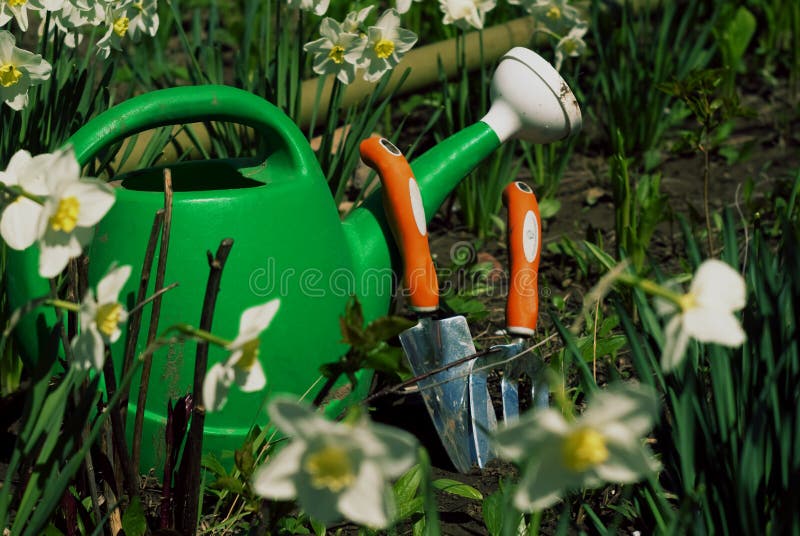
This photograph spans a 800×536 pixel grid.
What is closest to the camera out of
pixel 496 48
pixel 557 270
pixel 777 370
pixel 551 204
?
pixel 777 370

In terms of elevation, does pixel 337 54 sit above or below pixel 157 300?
above

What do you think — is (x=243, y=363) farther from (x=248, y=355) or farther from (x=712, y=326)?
(x=712, y=326)

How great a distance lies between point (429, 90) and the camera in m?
2.72

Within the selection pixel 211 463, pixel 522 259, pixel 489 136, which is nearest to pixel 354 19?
pixel 489 136

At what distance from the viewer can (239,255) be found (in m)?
1.24

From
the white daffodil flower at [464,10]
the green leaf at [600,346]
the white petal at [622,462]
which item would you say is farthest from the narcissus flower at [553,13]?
the white petal at [622,462]

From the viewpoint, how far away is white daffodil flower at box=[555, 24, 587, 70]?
6.34 feet

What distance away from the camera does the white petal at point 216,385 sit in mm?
758

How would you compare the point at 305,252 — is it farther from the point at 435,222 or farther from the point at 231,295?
the point at 435,222

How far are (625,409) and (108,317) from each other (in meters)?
0.42

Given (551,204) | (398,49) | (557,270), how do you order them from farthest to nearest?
(551,204) < (557,270) < (398,49)

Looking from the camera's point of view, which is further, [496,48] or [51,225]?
[496,48]

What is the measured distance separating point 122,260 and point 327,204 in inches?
11.1

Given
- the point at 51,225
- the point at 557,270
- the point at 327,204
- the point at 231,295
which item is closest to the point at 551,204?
the point at 557,270
